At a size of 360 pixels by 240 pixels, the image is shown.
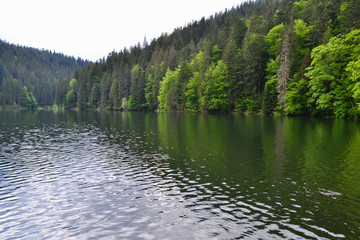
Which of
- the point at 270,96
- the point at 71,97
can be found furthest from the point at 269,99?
the point at 71,97

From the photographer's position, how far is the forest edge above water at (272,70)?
55.4 meters

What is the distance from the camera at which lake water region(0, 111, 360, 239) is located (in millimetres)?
9570

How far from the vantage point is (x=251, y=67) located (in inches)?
3258

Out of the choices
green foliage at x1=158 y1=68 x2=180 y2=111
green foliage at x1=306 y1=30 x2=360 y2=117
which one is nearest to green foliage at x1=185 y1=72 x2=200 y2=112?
green foliage at x1=158 y1=68 x2=180 y2=111

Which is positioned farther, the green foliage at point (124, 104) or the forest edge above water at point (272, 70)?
the green foliage at point (124, 104)

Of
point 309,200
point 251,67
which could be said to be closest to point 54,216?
point 309,200

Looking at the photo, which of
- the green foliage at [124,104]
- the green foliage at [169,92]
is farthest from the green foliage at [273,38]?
the green foliage at [124,104]

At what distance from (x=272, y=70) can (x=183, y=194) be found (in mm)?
72020

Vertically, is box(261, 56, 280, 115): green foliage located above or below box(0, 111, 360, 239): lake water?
above

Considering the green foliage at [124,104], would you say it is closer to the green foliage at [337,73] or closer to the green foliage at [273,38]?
the green foliage at [273,38]

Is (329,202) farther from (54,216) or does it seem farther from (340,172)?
(54,216)

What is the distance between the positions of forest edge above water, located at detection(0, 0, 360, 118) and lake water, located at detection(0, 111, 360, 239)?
35.4 m

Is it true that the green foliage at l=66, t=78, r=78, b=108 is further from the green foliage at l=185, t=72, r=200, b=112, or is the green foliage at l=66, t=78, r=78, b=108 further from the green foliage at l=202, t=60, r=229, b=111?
the green foliage at l=202, t=60, r=229, b=111

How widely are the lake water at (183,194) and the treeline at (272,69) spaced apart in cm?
3595
